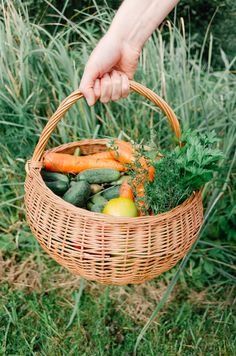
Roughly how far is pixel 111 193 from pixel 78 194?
0.15 meters

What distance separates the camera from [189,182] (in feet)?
5.91

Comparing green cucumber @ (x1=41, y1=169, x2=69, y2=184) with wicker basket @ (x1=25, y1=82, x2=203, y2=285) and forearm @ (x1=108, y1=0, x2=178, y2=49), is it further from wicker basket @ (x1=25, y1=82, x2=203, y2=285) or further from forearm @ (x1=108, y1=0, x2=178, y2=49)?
forearm @ (x1=108, y1=0, x2=178, y2=49)

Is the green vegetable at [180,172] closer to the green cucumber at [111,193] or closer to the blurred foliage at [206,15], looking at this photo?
the green cucumber at [111,193]

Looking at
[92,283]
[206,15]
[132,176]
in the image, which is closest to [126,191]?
[132,176]

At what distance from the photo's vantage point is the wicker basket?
1657mm

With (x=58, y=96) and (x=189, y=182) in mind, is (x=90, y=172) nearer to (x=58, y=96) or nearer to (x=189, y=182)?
(x=189, y=182)

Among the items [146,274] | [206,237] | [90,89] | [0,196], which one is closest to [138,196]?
[146,274]

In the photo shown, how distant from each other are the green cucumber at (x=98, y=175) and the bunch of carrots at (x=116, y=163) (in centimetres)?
4

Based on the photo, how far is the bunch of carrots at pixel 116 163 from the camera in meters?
1.87

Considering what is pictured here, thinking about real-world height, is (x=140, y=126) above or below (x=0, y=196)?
above

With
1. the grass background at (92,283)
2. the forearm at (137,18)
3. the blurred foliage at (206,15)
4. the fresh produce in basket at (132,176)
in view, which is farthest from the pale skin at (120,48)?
the blurred foliage at (206,15)

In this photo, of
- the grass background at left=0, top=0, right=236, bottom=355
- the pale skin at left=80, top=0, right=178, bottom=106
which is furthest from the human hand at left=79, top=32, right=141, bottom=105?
the grass background at left=0, top=0, right=236, bottom=355

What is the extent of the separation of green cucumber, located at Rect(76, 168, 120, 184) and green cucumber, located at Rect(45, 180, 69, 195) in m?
0.09

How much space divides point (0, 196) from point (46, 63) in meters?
0.70
